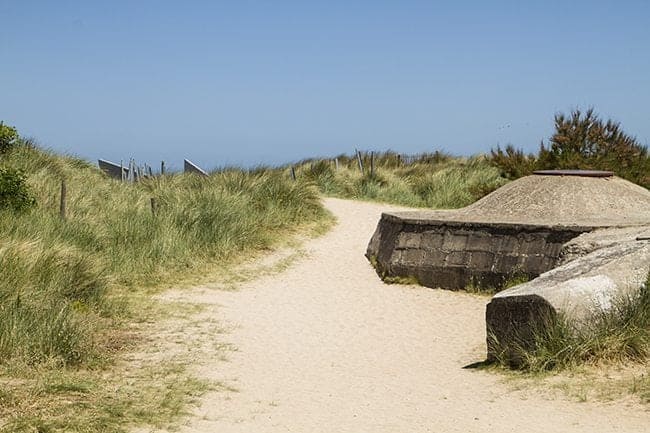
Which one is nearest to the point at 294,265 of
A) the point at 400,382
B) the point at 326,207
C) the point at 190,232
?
the point at 190,232

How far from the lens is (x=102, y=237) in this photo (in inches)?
542

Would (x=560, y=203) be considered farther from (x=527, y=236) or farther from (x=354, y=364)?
(x=354, y=364)

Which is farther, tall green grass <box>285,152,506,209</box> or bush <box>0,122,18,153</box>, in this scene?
tall green grass <box>285,152,506,209</box>

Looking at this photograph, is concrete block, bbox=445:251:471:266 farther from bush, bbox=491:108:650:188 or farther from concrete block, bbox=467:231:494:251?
bush, bbox=491:108:650:188

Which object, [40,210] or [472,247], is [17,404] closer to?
[472,247]

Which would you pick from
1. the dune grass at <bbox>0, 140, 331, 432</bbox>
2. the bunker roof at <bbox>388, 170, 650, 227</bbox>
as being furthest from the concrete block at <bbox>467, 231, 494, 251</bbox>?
the dune grass at <bbox>0, 140, 331, 432</bbox>

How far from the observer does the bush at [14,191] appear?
14.4 meters

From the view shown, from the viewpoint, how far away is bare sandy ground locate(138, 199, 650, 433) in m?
6.39

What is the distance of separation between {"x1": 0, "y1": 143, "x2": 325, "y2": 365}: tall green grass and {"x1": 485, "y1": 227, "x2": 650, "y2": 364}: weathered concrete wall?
3446 mm

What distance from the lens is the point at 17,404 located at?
20.9 feet

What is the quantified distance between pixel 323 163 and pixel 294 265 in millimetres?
11408

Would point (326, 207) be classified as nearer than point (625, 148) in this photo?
No

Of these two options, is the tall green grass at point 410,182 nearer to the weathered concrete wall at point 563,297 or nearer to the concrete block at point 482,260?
the concrete block at point 482,260

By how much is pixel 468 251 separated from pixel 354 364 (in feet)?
12.7
